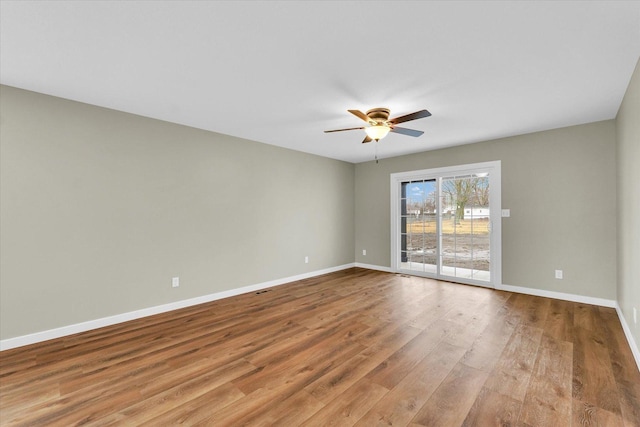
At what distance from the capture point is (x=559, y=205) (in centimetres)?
406

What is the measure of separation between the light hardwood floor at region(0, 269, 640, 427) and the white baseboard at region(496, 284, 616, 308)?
Answer: 173 mm

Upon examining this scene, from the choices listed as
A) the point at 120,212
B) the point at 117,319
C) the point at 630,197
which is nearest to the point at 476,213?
the point at 630,197

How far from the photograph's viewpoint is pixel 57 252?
9.52 feet

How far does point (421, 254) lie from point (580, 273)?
7.71ft

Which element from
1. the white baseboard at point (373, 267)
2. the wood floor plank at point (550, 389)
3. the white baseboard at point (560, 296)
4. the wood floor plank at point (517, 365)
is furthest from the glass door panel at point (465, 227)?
the wood floor plank at point (550, 389)

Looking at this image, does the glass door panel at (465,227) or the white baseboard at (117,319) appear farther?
the glass door panel at (465,227)

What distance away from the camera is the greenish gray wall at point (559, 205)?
3.73 metres

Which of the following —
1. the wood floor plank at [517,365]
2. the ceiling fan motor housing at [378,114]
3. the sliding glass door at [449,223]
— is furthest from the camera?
the sliding glass door at [449,223]

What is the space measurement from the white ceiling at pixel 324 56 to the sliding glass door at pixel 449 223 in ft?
5.41

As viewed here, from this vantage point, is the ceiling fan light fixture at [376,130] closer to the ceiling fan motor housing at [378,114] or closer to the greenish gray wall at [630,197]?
the ceiling fan motor housing at [378,114]

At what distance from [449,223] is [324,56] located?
414 centimetres

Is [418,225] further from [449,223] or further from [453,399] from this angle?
[453,399]

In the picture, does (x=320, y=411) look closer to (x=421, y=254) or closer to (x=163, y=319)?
(x=163, y=319)

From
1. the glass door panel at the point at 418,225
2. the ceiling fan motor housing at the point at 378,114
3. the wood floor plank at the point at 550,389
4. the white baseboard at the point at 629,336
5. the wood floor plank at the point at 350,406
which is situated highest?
the ceiling fan motor housing at the point at 378,114
